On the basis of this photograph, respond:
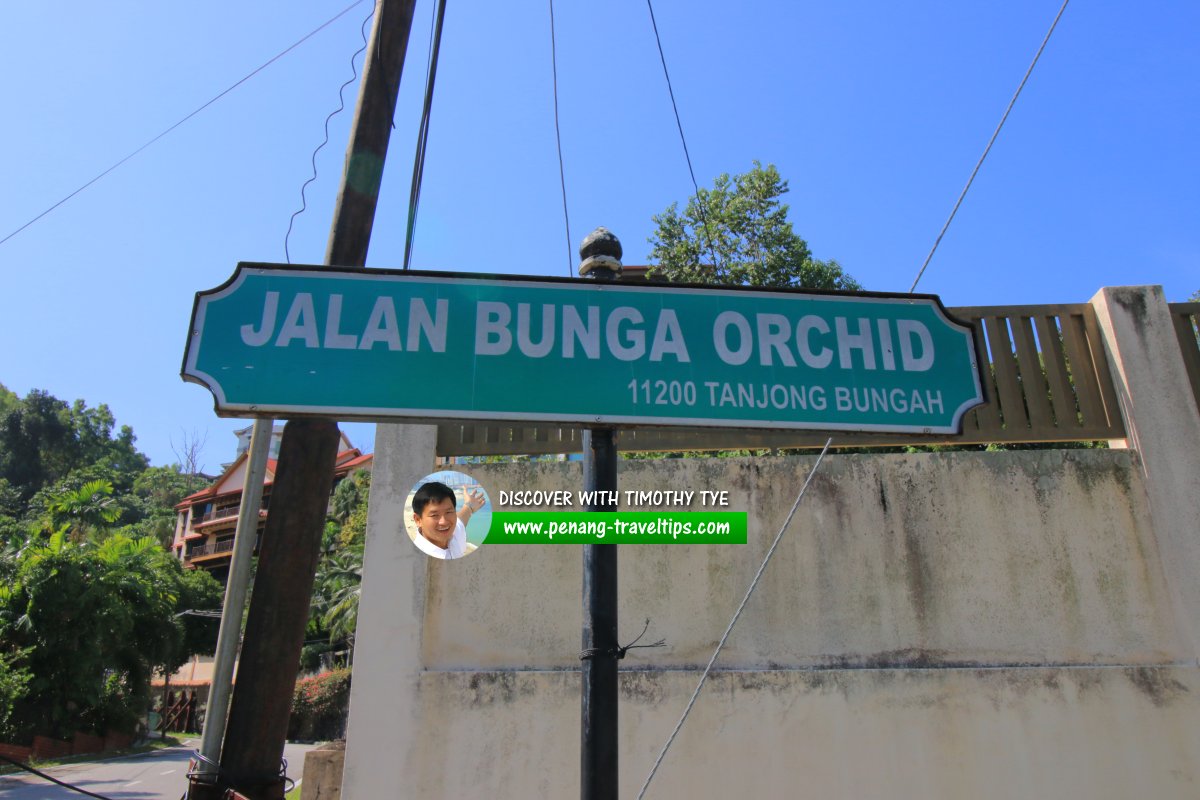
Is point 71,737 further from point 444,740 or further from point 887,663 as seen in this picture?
point 887,663

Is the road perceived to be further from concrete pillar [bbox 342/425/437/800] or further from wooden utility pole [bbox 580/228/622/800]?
wooden utility pole [bbox 580/228/622/800]

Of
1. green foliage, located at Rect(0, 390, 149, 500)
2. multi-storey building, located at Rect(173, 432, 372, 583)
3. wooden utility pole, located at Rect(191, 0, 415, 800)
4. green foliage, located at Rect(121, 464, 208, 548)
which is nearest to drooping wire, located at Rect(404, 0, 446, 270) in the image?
wooden utility pole, located at Rect(191, 0, 415, 800)

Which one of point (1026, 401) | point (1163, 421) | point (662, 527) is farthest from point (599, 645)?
point (1163, 421)

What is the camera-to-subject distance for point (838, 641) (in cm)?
506

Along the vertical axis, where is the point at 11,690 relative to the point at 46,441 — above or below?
below

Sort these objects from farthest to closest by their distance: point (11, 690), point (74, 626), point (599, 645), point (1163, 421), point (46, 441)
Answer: point (46, 441) → point (74, 626) → point (11, 690) → point (1163, 421) → point (599, 645)

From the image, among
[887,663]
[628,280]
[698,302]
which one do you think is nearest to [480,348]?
[628,280]

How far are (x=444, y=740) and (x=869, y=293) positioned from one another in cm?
363

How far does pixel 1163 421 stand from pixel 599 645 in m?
4.92

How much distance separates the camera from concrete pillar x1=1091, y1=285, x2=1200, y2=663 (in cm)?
512

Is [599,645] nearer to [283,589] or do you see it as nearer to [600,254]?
[600,254]

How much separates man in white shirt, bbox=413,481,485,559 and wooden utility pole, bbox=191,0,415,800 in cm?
148

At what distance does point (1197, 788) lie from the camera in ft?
15.6

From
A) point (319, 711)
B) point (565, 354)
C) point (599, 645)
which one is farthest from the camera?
point (319, 711)
